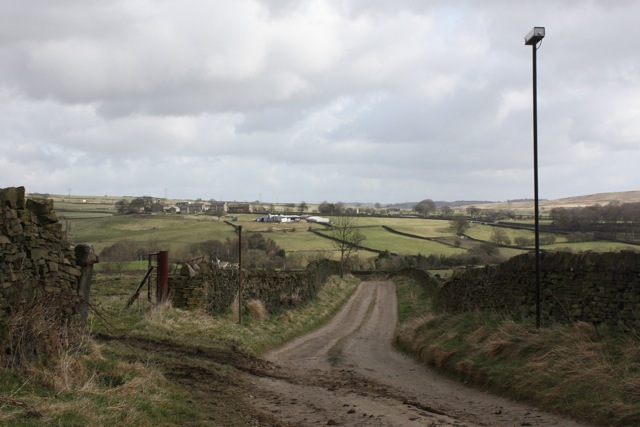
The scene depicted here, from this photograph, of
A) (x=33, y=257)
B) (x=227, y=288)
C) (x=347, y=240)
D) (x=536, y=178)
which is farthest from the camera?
(x=347, y=240)

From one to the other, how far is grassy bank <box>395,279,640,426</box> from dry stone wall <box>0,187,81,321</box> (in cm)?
865

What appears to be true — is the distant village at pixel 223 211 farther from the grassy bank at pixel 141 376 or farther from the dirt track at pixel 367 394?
the grassy bank at pixel 141 376

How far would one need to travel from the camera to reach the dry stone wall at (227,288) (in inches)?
813

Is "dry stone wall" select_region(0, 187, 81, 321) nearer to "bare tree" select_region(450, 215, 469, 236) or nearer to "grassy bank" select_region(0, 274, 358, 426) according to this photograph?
"grassy bank" select_region(0, 274, 358, 426)

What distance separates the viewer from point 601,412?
8.39 metres

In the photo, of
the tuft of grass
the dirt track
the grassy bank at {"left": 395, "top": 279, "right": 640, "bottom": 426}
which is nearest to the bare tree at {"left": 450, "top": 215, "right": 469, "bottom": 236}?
the tuft of grass

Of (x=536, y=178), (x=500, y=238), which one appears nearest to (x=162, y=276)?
(x=536, y=178)

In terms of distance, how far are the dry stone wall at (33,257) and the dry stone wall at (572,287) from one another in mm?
10490

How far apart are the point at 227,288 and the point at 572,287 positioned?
47.2 ft

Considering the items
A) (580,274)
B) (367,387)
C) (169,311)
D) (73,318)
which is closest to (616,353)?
(580,274)

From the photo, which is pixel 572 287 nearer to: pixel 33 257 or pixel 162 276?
pixel 33 257

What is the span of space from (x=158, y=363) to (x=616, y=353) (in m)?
8.88

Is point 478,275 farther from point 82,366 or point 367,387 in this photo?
point 82,366

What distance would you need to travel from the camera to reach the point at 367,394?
11.3m
